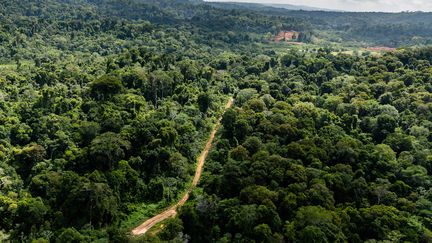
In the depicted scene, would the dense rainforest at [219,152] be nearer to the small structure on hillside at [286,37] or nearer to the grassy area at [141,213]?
the grassy area at [141,213]


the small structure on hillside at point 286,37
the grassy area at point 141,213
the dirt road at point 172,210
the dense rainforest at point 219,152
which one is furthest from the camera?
the small structure on hillside at point 286,37

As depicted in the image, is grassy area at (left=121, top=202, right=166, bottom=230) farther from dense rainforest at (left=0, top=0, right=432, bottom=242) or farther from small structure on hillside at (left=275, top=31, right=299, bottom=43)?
small structure on hillside at (left=275, top=31, right=299, bottom=43)

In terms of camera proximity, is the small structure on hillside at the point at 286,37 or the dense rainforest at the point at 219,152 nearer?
the dense rainforest at the point at 219,152

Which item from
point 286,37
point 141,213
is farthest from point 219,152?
point 286,37

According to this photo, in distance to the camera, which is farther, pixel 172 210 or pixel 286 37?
pixel 286 37

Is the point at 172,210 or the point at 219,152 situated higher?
the point at 219,152

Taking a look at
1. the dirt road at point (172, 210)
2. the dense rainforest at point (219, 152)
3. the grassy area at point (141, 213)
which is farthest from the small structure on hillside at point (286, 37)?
the grassy area at point (141, 213)

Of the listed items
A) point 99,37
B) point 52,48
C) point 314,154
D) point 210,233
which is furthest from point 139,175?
point 99,37

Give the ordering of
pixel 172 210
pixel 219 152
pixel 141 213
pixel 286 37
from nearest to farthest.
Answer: pixel 141 213 → pixel 172 210 → pixel 219 152 → pixel 286 37

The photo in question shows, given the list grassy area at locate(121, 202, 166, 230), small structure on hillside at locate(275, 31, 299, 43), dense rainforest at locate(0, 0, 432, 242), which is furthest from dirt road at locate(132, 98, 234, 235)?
small structure on hillside at locate(275, 31, 299, 43)

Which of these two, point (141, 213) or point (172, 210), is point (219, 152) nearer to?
point (172, 210)
